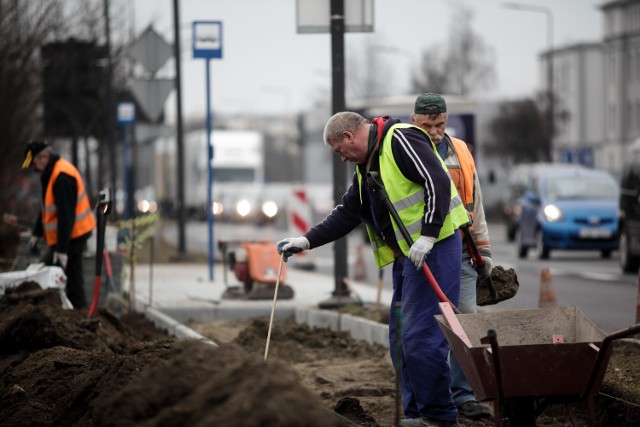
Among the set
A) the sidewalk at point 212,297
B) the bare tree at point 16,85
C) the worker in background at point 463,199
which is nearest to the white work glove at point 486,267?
the worker in background at point 463,199

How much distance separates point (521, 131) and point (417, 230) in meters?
64.4

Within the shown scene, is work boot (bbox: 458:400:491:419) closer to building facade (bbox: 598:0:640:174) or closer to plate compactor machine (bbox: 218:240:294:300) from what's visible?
plate compactor machine (bbox: 218:240:294:300)

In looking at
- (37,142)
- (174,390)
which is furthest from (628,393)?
(37,142)

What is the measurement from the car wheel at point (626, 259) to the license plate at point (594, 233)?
3.93 metres

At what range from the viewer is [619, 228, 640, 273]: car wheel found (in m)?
21.5

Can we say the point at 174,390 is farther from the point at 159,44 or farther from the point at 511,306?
the point at 159,44

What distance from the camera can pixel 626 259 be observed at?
21766 millimetres

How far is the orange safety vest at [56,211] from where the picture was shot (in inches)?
516

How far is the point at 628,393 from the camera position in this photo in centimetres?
783

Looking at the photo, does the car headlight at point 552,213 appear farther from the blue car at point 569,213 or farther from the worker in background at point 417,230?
the worker in background at point 417,230

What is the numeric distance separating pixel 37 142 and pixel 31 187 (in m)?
12.2

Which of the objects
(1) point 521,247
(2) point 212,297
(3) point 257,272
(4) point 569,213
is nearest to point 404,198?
(3) point 257,272

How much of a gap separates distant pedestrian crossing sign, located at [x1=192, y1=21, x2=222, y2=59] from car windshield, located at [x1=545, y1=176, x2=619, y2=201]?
10.0m

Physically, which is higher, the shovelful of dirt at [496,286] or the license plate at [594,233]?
the shovelful of dirt at [496,286]
